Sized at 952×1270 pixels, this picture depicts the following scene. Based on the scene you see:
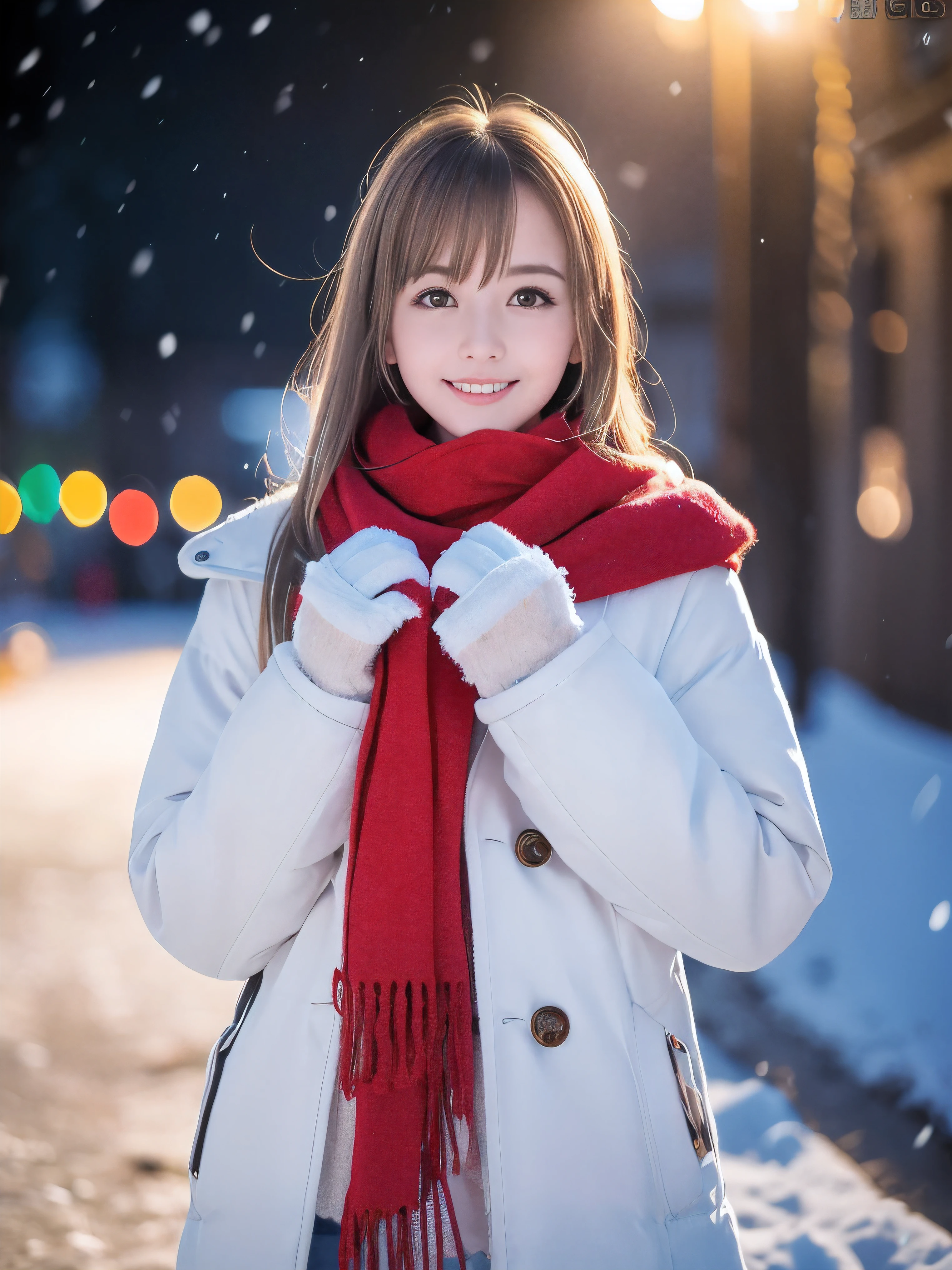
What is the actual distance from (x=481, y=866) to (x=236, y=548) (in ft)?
1.82

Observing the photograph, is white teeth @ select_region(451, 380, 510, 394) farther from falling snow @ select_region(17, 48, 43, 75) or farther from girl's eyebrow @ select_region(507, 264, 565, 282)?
falling snow @ select_region(17, 48, 43, 75)

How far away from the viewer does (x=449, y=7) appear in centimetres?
245

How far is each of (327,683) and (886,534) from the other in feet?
15.1

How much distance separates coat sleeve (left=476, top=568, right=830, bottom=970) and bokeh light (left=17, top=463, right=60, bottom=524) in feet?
70.5

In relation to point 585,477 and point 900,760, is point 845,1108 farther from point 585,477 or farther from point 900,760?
point 585,477

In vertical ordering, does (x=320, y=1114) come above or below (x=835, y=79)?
below

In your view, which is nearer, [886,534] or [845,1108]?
[845,1108]

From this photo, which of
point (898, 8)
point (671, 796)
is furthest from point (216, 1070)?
point (898, 8)

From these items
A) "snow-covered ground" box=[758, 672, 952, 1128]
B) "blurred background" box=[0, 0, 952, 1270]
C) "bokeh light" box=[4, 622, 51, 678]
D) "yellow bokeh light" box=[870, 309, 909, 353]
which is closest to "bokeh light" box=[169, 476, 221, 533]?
"bokeh light" box=[4, 622, 51, 678]

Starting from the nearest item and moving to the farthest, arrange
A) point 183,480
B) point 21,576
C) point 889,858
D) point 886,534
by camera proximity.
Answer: point 889,858 → point 886,534 → point 21,576 → point 183,480

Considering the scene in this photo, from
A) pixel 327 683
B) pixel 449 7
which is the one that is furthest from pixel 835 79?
pixel 327 683

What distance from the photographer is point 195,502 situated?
2050 centimetres

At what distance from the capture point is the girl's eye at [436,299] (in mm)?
1393

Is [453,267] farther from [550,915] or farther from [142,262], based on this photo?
[142,262]
